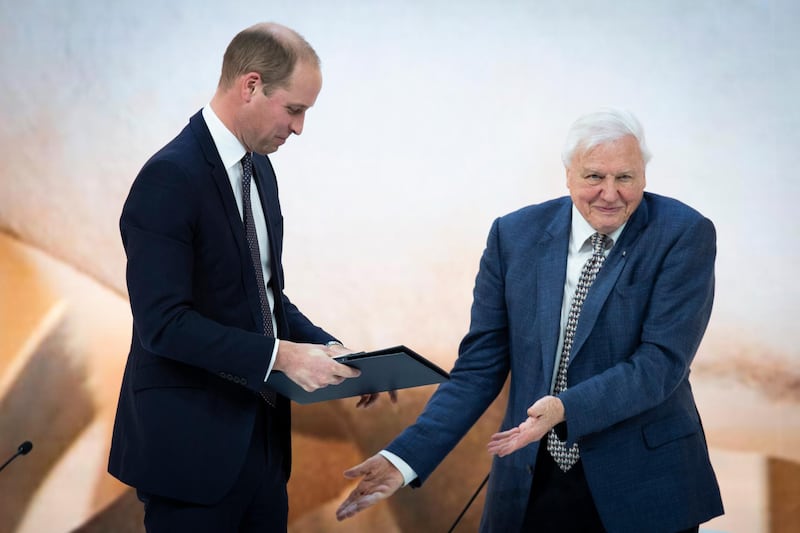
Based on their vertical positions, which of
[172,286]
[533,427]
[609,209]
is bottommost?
[533,427]

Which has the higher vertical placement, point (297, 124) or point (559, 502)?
point (297, 124)

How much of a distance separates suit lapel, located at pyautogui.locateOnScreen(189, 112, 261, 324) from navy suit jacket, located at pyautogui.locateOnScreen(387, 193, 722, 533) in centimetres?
46

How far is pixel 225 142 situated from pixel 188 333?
0.45 meters

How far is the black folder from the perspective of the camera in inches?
74.7

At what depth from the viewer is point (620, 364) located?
6.49 feet

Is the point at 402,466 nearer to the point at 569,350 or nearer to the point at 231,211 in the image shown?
the point at 569,350

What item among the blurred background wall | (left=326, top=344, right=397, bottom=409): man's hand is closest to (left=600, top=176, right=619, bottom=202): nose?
(left=326, top=344, right=397, bottom=409): man's hand

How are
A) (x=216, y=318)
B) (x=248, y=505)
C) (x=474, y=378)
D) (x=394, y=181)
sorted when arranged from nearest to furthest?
(x=216, y=318) → (x=248, y=505) → (x=474, y=378) → (x=394, y=181)

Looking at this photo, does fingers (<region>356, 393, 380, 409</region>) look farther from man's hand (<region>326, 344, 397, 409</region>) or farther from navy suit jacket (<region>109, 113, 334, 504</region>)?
navy suit jacket (<region>109, 113, 334, 504</region>)

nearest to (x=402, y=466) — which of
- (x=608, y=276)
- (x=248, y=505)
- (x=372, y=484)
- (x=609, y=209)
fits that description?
(x=372, y=484)

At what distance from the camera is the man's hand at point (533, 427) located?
189 cm

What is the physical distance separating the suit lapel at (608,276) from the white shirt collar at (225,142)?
0.80 metres

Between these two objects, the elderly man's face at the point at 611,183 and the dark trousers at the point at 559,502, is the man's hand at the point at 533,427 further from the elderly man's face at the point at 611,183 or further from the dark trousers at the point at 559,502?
the elderly man's face at the point at 611,183

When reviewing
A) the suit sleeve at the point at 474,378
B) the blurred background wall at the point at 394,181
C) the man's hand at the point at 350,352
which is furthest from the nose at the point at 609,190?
the blurred background wall at the point at 394,181
